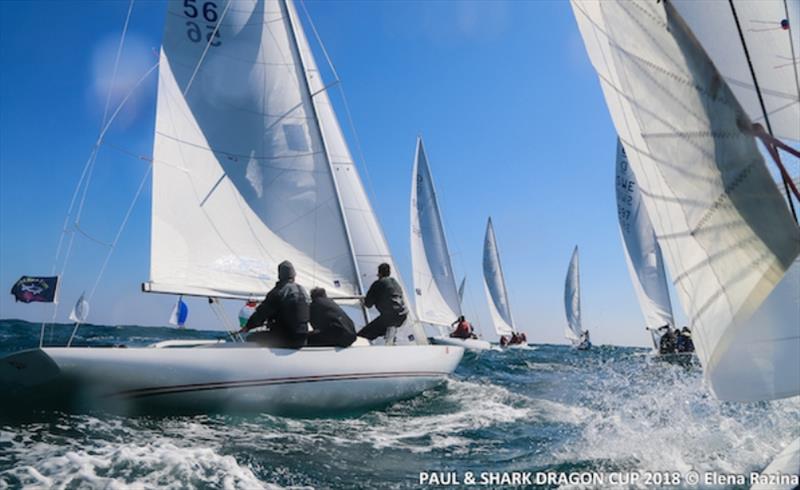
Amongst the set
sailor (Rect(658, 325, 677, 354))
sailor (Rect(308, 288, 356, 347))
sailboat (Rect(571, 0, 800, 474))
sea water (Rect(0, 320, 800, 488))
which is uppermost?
sailboat (Rect(571, 0, 800, 474))

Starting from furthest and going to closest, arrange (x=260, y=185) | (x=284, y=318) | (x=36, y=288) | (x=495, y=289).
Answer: (x=495, y=289)
(x=260, y=185)
(x=284, y=318)
(x=36, y=288)

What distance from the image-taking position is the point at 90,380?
5535 mm

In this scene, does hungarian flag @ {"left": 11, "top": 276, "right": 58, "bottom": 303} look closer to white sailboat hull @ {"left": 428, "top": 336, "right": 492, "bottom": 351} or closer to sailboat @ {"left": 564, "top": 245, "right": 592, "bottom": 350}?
white sailboat hull @ {"left": 428, "top": 336, "right": 492, "bottom": 351}

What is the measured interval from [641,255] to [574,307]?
86.1 feet

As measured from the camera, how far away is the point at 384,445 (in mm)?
5652

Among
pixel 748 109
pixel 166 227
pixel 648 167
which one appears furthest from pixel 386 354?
pixel 748 109

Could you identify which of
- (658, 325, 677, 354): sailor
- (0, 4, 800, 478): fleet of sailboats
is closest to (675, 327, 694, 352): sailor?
(658, 325, 677, 354): sailor

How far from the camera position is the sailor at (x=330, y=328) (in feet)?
24.3

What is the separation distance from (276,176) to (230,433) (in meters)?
5.25

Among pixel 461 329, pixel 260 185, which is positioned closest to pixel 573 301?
pixel 461 329

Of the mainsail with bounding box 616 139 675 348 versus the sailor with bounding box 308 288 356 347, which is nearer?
the sailor with bounding box 308 288 356 347

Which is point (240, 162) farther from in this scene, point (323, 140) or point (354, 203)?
point (354, 203)

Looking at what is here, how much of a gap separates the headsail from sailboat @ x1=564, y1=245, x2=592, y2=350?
141 feet

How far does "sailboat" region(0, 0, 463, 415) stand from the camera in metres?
8.52
